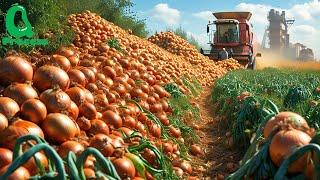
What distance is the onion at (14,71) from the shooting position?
3744 mm

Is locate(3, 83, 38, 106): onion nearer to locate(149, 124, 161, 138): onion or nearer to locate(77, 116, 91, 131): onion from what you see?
locate(77, 116, 91, 131): onion

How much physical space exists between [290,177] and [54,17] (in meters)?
9.13

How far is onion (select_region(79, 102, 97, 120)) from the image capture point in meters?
3.94

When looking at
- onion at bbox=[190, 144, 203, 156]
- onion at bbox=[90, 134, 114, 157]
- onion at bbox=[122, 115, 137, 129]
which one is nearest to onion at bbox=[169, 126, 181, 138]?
onion at bbox=[190, 144, 203, 156]

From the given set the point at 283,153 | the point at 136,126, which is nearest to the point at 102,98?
the point at 136,126

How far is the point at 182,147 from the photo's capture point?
17.8 ft

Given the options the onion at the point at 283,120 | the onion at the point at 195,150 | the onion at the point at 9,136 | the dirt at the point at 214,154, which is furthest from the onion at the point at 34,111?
the onion at the point at 195,150

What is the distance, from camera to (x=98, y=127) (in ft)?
12.5

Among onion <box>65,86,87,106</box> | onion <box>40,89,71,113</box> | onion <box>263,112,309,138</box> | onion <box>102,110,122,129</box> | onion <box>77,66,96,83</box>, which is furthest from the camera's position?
onion <box>77,66,96,83</box>

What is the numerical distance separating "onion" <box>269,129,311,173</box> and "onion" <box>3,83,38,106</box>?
6.81ft

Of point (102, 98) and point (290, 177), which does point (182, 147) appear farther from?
point (290, 177)

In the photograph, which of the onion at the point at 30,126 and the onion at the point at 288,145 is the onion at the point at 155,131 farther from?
the onion at the point at 288,145

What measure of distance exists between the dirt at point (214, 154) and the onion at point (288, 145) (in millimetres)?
2620

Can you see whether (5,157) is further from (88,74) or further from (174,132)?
(174,132)
